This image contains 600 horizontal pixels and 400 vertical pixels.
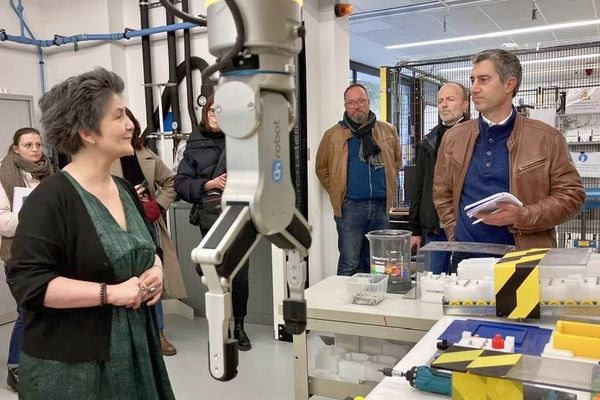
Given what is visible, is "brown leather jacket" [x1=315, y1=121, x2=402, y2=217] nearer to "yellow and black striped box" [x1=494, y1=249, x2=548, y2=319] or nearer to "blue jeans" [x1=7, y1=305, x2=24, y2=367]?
"blue jeans" [x1=7, y1=305, x2=24, y2=367]

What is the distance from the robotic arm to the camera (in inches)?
24.7

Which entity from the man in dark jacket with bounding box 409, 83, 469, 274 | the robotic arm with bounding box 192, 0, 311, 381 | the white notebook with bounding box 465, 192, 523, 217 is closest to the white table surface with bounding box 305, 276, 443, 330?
the white notebook with bounding box 465, 192, 523, 217

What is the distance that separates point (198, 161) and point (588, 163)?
3088 mm

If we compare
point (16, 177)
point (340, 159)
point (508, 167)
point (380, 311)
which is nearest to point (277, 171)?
point (380, 311)

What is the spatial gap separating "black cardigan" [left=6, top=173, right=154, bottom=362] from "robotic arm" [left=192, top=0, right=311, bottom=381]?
807mm

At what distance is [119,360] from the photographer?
53.9 inches

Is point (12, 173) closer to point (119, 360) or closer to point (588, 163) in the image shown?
point (119, 360)

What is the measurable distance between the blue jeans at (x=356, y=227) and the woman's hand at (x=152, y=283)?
2.26 m

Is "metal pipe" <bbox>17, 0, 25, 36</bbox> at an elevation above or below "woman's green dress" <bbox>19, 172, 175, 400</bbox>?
above

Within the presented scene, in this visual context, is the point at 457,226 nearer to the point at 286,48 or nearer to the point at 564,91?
the point at 286,48

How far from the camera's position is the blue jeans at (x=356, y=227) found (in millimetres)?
3643

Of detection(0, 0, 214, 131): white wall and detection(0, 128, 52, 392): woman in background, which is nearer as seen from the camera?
detection(0, 128, 52, 392): woman in background

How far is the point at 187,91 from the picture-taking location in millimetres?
3871

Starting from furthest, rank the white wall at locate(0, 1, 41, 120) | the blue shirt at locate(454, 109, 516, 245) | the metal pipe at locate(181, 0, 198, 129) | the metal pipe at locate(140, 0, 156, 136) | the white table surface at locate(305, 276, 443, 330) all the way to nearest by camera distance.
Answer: the white wall at locate(0, 1, 41, 120) < the metal pipe at locate(140, 0, 156, 136) < the metal pipe at locate(181, 0, 198, 129) < the blue shirt at locate(454, 109, 516, 245) < the white table surface at locate(305, 276, 443, 330)
